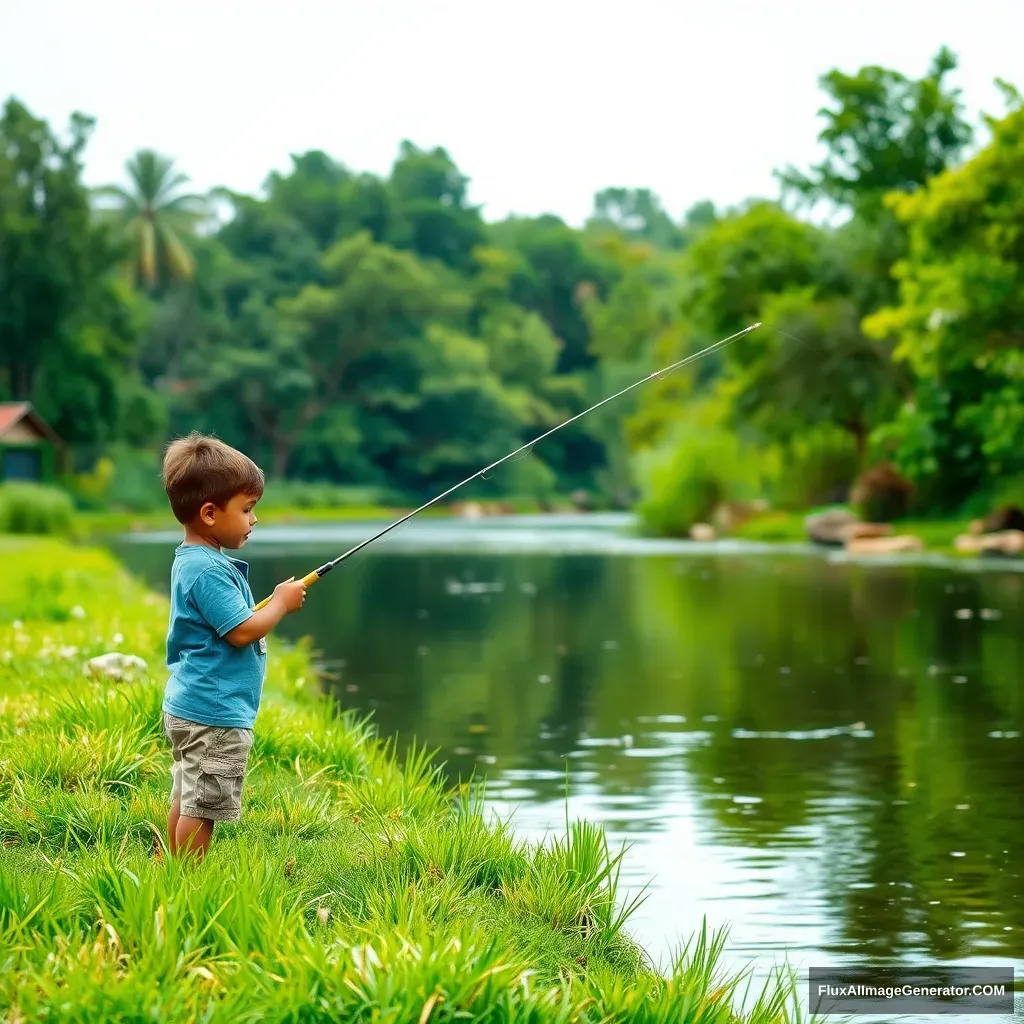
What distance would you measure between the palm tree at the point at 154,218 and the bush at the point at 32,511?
4622 cm

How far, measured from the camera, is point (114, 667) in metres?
10.9

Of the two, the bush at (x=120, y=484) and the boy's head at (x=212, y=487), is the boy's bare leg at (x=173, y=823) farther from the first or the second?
the bush at (x=120, y=484)

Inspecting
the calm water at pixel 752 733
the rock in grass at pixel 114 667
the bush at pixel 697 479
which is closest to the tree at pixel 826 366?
the bush at pixel 697 479

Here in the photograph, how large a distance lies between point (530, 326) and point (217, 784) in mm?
104149

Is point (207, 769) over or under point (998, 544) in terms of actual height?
over

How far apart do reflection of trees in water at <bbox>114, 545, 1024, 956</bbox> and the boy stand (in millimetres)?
2347

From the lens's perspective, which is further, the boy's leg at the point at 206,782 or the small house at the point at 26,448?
the small house at the point at 26,448

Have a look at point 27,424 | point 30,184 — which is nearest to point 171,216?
point 30,184

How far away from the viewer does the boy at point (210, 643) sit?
6504 mm

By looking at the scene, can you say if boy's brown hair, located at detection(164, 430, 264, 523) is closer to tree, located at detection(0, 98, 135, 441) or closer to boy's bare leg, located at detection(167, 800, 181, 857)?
boy's bare leg, located at detection(167, 800, 181, 857)

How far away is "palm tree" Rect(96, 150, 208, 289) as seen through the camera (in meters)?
90.3

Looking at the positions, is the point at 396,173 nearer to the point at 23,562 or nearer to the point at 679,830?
the point at 23,562

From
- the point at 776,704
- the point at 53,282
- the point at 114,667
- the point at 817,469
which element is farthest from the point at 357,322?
the point at 114,667

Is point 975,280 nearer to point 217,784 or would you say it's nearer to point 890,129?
point 890,129
